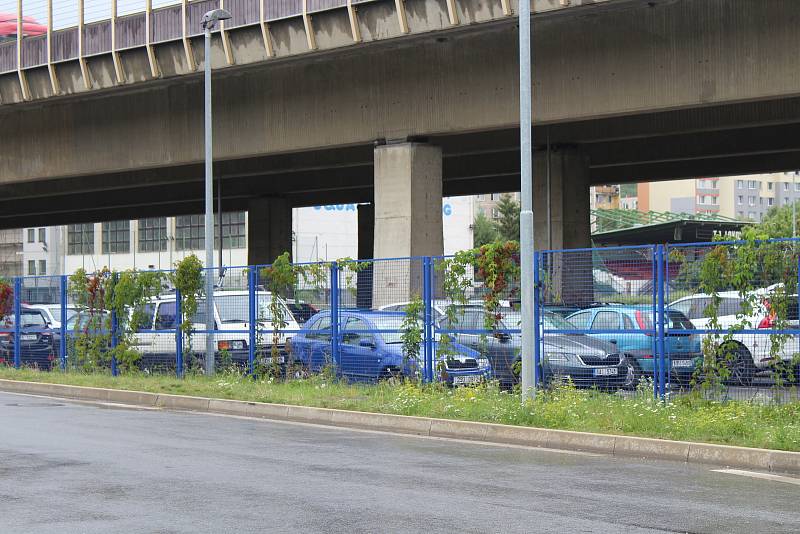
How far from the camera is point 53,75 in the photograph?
32.0 meters

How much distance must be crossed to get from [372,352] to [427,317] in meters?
1.43

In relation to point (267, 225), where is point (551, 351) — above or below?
below

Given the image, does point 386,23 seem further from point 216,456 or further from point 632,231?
point 632,231

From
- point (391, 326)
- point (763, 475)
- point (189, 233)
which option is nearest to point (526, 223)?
point (391, 326)

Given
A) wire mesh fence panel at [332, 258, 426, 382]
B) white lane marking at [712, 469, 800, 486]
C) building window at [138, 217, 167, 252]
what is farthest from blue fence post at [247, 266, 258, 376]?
building window at [138, 217, 167, 252]

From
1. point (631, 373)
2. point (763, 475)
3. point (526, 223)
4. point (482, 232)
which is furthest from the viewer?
point (482, 232)

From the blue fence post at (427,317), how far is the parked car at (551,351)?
14.0 inches

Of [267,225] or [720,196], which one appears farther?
[720,196]

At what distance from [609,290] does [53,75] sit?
20.9m

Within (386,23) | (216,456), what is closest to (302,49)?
(386,23)

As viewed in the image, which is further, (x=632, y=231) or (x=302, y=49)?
(x=632, y=231)

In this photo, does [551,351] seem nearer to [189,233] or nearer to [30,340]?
[30,340]

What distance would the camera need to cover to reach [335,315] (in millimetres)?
20141

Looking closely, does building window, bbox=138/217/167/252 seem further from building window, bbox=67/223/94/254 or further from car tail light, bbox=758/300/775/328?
car tail light, bbox=758/300/775/328
